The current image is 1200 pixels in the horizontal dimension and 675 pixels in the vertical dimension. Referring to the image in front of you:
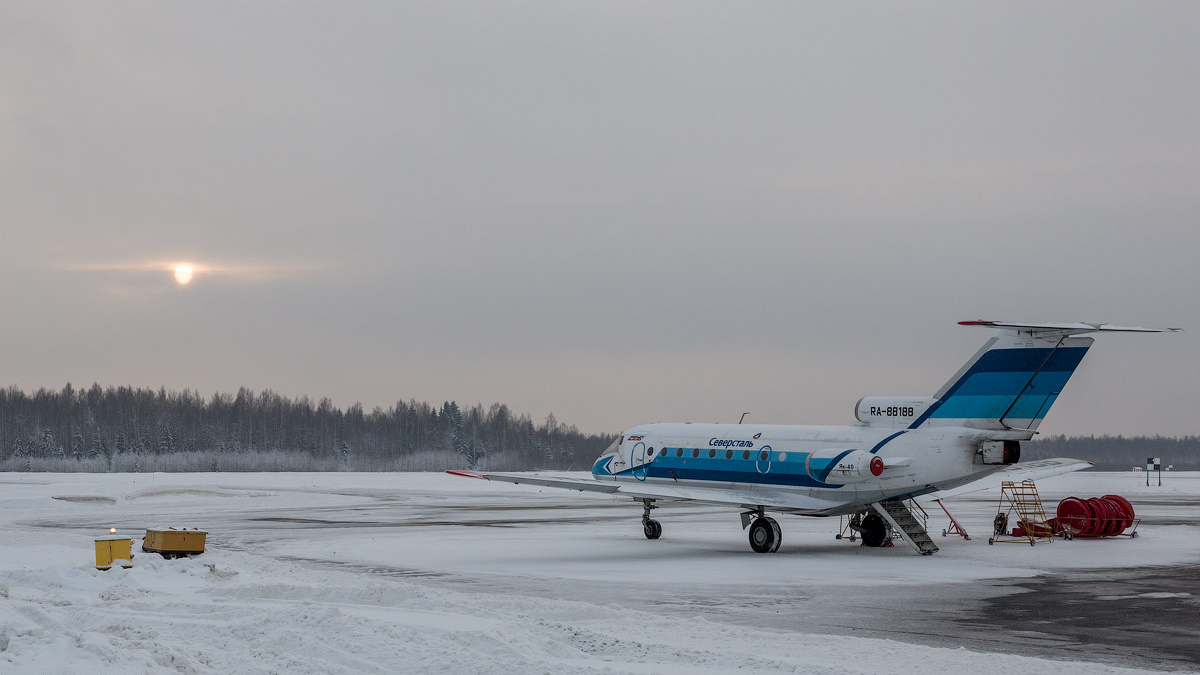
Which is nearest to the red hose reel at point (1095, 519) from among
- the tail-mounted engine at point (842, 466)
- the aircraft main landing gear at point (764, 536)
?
the tail-mounted engine at point (842, 466)

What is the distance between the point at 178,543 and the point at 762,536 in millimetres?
13409

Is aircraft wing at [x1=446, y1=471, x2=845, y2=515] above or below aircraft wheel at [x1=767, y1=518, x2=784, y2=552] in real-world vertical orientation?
above

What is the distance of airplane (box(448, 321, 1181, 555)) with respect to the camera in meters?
25.4

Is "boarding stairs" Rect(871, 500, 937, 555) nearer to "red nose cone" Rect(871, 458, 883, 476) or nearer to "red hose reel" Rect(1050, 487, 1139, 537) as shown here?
"red nose cone" Rect(871, 458, 883, 476)

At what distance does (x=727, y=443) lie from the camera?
98.0 feet

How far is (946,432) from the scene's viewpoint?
2578 cm

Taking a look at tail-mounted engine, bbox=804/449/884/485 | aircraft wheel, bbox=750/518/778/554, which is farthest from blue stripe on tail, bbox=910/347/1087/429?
aircraft wheel, bbox=750/518/778/554

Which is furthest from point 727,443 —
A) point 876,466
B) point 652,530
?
point 876,466

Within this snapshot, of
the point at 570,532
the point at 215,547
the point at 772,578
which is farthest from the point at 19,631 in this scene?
the point at 570,532

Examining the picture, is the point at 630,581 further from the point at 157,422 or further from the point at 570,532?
the point at 157,422

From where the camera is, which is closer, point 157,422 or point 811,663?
point 811,663

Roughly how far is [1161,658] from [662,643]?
19.0 feet

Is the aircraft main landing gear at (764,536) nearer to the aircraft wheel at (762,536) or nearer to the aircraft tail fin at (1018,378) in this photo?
the aircraft wheel at (762,536)

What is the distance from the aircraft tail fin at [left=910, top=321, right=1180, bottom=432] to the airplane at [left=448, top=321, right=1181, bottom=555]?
0.08 feet
